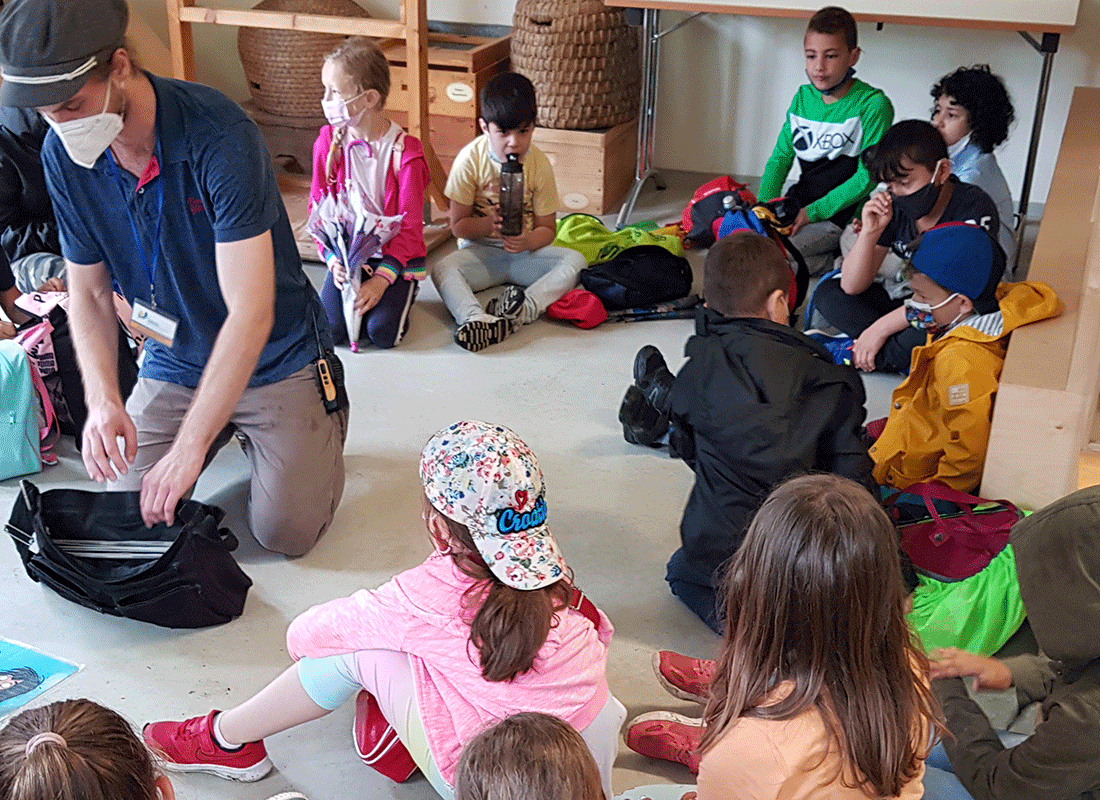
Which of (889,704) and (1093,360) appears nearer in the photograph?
(889,704)

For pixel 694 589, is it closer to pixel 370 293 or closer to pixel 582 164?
pixel 370 293

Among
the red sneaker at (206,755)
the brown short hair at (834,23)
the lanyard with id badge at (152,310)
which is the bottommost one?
the red sneaker at (206,755)

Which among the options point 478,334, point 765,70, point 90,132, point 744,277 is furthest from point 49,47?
point 765,70

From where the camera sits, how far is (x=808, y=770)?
128 cm

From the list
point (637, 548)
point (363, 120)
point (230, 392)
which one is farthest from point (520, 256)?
point (230, 392)

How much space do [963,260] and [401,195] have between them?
1.70m

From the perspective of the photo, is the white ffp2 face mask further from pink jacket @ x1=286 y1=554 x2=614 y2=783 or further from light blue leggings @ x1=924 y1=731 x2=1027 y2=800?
light blue leggings @ x1=924 y1=731 x2=1027 y2=800

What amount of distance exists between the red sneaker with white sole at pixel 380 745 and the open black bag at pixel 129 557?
19.2 inches

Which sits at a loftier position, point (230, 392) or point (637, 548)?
point (230, 392)

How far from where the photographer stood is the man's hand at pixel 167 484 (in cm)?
200

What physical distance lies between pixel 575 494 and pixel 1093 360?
1190 mm

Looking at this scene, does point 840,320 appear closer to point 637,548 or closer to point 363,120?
point 637,548

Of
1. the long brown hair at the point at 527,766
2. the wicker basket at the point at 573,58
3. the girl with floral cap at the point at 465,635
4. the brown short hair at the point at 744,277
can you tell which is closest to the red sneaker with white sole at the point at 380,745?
the girl with floral cap at the point at 465,635

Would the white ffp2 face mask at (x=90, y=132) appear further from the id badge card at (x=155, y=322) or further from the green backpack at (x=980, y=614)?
the green backpack at (x=980, y=614)
